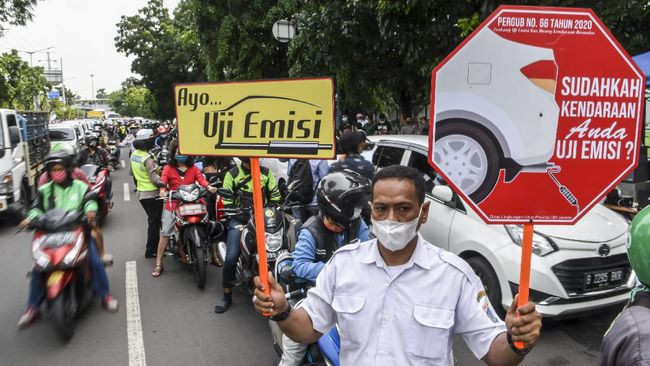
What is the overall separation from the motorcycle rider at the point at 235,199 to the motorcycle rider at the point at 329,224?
1.89 meters

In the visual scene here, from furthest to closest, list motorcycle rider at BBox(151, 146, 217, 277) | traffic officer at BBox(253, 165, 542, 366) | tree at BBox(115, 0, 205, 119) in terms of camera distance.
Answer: tree at BBox(115, 0, 205, 119), motorcycle rider at BBox(151, 146, 217, 277), traffic officer at BBox(253, 165, 542, 366)

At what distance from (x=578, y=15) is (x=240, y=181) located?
3869 millimetres

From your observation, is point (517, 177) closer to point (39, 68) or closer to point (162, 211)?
point (162, 211)

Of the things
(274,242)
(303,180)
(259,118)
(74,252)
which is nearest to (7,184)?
(74,252)

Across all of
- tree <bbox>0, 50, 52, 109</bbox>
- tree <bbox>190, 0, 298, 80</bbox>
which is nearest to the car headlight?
tree <bbox>190, 0, 298, 80</bbox>

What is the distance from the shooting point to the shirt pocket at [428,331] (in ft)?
5.48

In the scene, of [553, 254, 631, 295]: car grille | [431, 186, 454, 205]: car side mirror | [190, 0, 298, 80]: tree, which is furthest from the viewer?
[190, 0, 298, 80]: tree

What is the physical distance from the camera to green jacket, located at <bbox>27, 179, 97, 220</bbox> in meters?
4.48

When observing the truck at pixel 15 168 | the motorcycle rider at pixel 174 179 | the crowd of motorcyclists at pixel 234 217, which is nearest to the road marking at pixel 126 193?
the truck at pixel 15 168

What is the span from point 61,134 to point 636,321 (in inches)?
725

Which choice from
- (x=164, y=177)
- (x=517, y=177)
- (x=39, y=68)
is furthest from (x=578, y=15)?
(x=39, y=68)

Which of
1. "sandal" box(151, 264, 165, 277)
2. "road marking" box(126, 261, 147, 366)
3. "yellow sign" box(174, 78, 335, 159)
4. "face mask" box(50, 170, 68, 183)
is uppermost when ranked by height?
"yellow sign" box(174, 78, 335, 159)

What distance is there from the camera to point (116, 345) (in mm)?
4305

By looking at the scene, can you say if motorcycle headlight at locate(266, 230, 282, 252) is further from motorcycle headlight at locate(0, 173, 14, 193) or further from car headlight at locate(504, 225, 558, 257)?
motorcycle headlight at locate(0, 173, 14, 193)
